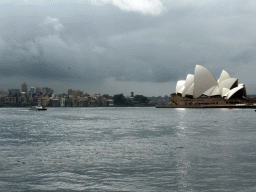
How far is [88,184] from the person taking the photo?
848cm

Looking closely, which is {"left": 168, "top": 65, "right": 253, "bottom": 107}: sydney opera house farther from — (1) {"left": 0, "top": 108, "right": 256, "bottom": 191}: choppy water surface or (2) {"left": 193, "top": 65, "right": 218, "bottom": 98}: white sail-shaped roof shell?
(1) {"left": 0, "top": 108, "right": 256, "bottom": 191}: choppy water surface

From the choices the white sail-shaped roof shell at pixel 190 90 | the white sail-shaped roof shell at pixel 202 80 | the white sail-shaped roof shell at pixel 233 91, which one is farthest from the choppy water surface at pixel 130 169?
the white sail-shaped roof shell at pixel 190 90

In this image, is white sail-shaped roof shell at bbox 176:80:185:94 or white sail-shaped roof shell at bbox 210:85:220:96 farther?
white sail-shaped roof shell at bbox 176:80:185:94

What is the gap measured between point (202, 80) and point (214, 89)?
565cm

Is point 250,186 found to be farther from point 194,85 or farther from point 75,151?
point 194,85

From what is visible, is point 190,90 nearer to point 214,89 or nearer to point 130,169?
point 214,89

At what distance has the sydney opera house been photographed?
108812 mm

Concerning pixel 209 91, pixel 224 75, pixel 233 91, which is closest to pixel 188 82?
pixel 209 91

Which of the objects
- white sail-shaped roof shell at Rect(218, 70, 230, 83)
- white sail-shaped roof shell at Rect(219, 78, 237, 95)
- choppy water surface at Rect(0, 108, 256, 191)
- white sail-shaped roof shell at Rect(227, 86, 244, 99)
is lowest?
choppy water surface at Rect(0, 108, 256, 191)

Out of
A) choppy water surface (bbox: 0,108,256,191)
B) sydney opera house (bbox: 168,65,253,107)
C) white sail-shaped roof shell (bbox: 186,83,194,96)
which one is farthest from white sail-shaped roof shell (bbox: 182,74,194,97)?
choppy water surface (bbox: 0,108,256,191)

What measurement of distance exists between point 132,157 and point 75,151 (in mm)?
3236

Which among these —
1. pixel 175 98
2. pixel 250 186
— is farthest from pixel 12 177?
pixel 175 98

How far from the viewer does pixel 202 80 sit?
11000cm

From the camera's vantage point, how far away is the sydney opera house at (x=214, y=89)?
108812 millimetres
